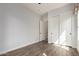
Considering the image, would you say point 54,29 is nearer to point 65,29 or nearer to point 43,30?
point 65,29

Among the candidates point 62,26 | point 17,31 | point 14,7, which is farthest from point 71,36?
point 14,7

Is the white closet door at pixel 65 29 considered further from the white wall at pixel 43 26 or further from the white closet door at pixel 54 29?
the white wall at pixel 43 26

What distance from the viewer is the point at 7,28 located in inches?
177

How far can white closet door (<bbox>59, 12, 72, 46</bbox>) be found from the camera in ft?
21.3

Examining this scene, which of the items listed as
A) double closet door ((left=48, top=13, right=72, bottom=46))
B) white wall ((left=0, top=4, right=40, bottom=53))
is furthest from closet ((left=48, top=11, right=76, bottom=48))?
white wall ((left=0, top=4, right=40, bottom=53))

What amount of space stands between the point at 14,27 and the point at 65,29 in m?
3.43

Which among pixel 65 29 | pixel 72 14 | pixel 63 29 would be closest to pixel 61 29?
pixel 63 29

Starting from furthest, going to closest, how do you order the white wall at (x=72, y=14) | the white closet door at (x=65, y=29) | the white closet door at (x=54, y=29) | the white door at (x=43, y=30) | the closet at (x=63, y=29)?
the white door at (x=43, y=30)
the white closet door at (x=54, y=29)
the white closet door at (x=65, y=29)
the closet at (x=63, y=29)
the white wall at (x=72, y=14)

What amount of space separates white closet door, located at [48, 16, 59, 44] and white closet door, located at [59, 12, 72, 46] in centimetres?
35

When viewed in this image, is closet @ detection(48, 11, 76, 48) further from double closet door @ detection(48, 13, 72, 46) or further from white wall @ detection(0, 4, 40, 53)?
white wall @ detection(0, 4, 40, 53)

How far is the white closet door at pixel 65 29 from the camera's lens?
6489mm

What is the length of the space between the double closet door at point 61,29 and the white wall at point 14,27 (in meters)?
1.72

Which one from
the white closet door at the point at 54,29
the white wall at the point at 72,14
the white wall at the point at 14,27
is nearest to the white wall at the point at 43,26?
the white closet door at the point at 54,29

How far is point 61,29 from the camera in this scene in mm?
7047
